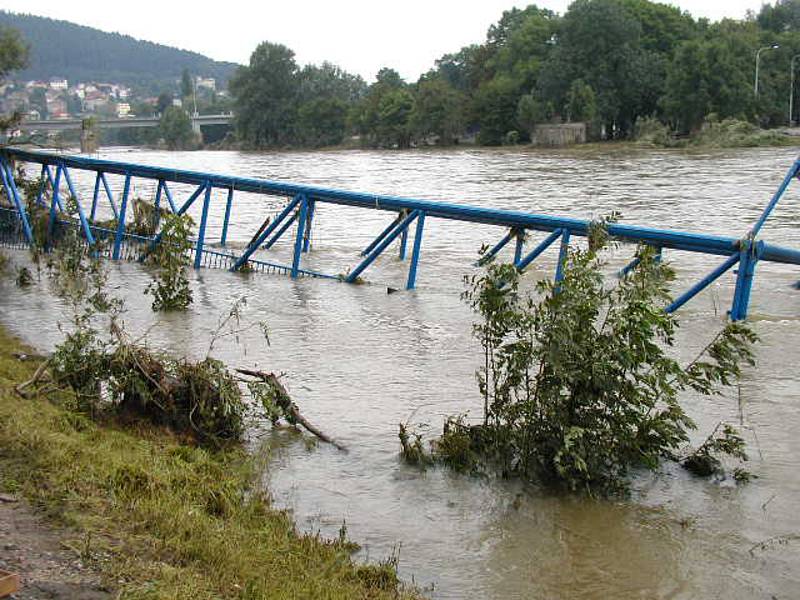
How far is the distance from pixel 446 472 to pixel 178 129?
109 metres

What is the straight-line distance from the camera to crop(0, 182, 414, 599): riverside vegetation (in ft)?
15.0

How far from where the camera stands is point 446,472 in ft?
23.3

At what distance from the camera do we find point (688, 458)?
707cm

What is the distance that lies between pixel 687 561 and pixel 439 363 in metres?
4.95

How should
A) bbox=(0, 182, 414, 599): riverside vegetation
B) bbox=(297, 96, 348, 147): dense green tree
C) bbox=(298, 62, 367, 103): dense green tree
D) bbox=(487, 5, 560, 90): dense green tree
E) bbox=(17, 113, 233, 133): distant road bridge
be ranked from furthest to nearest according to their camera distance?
bbox=(298, 62, 367, 103): dense green tree
bbox=(297, 96, 348, 147): dense green tree
bbox=(487, 5, 560, 90): dense green tree
bbox=(17, 113, 233, 133): distant road bridge
bbox=(0, 182, 414, 599): riverside vegetation

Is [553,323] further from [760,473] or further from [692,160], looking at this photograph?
[692,160]

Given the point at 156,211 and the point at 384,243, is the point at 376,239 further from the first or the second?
the point at 156,211

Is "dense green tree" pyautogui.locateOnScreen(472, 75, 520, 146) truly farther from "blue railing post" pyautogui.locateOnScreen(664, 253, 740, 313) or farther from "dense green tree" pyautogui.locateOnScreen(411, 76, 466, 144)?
"blue railing post" pyautogui.locateOnScreen(664, 253, 740, 313)

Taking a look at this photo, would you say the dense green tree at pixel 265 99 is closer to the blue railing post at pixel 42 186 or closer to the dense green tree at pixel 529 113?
the dense green tree at pixel 529 113

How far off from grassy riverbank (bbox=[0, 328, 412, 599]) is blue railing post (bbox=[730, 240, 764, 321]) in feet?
21.1

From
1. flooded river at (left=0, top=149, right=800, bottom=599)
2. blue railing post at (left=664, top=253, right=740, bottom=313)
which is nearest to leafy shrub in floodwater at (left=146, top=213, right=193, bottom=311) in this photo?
flooded river at (left=0, top=149, right=800, bottom=599)

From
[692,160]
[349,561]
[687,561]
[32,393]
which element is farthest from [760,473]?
[692,160]

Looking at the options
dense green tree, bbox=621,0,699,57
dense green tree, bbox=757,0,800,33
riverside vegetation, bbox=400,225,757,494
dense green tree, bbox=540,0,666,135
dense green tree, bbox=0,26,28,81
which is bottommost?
riverside vegetation, bbox=400,225,757,494

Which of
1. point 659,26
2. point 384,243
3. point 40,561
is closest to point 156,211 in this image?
point 384,243
